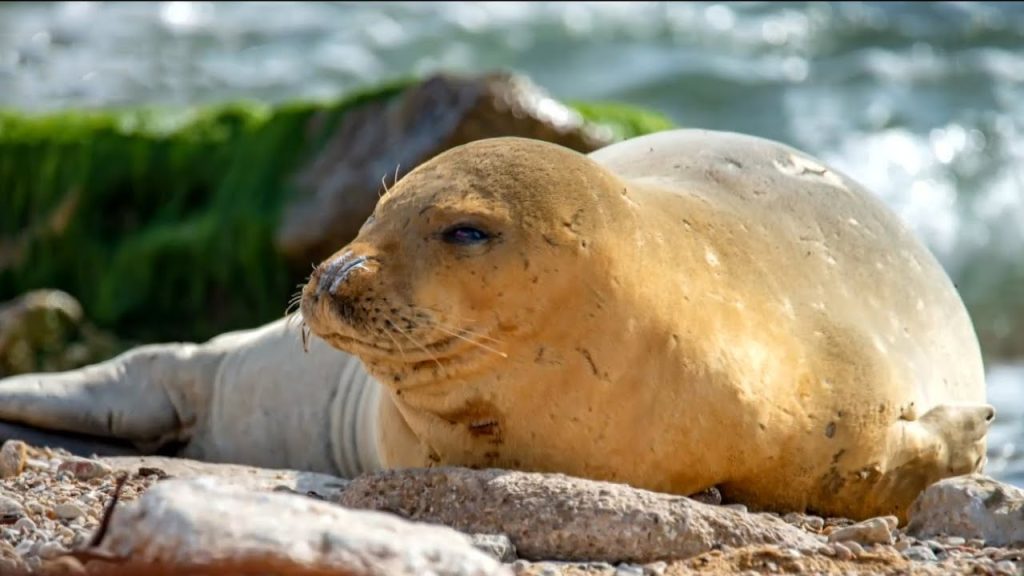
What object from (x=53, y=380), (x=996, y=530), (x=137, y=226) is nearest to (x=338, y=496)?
(x=996, y=530)

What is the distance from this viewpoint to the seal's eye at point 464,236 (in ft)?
14.4

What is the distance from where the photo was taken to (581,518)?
400 centimetres

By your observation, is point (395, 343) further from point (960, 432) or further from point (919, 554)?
point (960, 432)

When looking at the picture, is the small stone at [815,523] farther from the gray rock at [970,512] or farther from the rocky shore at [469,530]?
the gray rock at [970,512]

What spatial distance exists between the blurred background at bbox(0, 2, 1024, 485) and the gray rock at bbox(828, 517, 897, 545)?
9462 millimetres

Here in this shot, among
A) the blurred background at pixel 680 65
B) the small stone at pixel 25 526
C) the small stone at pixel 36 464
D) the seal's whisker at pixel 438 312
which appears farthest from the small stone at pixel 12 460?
the blurred background at pixel 680 65

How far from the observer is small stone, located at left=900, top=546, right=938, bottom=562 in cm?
407

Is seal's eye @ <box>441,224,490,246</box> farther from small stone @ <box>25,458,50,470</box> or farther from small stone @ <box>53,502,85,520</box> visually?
small stone @ <box>25,458,50,470</box>

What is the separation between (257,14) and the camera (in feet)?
63.6

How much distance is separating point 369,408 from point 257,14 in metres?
14.2

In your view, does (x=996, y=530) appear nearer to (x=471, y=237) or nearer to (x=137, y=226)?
(x=471, y=237)

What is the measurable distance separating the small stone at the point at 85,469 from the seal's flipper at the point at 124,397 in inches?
52.2

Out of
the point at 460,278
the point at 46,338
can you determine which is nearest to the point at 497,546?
the point at 460,278

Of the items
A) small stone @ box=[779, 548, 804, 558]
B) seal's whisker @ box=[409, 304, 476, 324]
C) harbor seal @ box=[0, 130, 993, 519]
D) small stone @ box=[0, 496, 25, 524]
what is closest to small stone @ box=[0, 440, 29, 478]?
small stone @ box=[0, 496, 25, 524]
